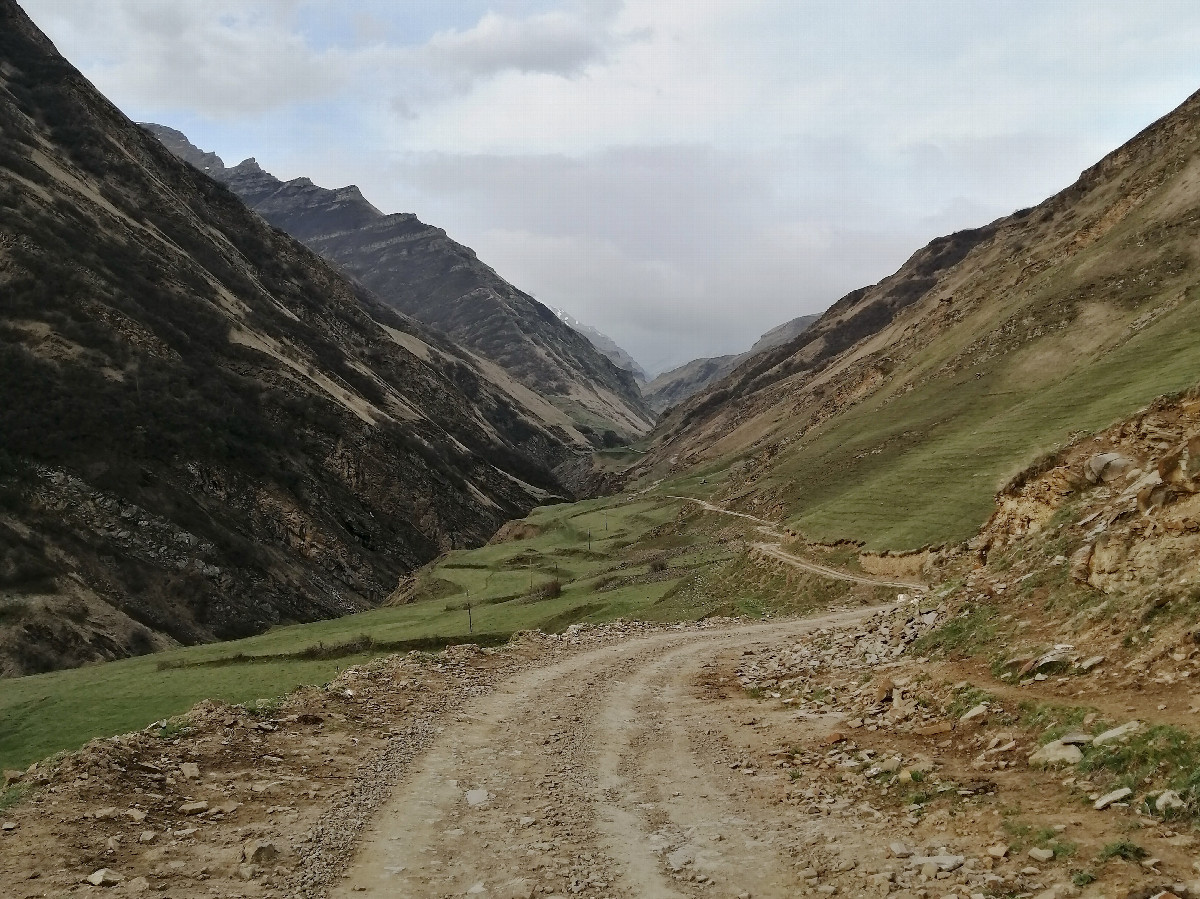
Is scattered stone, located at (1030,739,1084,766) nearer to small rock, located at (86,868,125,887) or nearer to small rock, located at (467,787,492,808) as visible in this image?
small rock, located at (467,787,492,808)

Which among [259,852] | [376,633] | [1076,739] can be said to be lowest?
[376,633]

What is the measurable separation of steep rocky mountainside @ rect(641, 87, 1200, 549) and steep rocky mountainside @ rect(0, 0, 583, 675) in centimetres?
5428

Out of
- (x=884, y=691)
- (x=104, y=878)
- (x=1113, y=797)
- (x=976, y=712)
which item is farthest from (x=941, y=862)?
(x=104, y=878)

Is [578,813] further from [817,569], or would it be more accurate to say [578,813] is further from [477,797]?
[817,569]

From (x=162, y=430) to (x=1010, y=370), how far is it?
313 feet

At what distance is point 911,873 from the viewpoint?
9.05 meters

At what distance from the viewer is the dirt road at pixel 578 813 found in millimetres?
10180

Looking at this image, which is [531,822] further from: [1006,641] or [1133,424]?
[1133,424]

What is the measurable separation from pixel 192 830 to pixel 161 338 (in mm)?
112443

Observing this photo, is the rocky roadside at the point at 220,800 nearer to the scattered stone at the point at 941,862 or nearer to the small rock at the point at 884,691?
the scattered stone at the point at 941,862

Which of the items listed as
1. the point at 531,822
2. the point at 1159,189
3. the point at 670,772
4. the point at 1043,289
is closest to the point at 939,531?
the point at 670,772

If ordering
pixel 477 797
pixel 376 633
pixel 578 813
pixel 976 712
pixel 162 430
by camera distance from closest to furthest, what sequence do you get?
pixel 578 813 < pixel 976 712 < pixel 477 797 < pixel 376 633 < pixel 162 430

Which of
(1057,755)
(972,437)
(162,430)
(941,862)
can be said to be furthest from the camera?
(162,430)

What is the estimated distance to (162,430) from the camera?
305 feet
